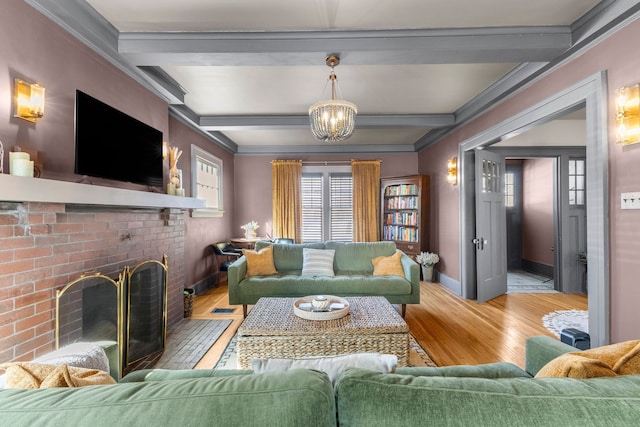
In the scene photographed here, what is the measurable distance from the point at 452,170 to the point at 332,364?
425cm

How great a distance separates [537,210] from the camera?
5.99 m

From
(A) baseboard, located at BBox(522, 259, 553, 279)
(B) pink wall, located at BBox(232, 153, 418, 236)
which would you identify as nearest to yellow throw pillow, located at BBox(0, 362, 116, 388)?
(B) pink wall, located at BBox(232, 153, 418, 236)

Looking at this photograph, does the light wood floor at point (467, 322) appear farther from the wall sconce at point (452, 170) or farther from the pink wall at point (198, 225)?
the wall sconce at point (452, 170)

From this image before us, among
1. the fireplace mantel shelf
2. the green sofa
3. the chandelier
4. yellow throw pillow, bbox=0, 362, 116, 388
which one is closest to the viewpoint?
yellow throw pillow, bbox=0, 362, 116, 388

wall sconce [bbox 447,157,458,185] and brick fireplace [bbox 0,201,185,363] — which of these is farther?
wall sconce [bbox 447,157,458,185]

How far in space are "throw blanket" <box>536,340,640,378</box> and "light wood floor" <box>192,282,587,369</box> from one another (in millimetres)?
1647

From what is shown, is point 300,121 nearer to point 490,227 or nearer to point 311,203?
point 311,203

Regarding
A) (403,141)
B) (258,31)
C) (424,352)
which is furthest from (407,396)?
(403,141)

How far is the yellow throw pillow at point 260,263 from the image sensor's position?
147 inches

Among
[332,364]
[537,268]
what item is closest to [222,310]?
[332,364]

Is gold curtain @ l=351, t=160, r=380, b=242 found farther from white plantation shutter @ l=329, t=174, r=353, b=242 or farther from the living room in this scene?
the living room

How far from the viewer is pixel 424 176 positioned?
546 centimetres

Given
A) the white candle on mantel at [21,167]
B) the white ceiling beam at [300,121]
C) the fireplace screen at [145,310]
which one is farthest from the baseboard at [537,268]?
the white candle on mantel at [21,167]

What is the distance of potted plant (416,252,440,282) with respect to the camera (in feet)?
17.0
